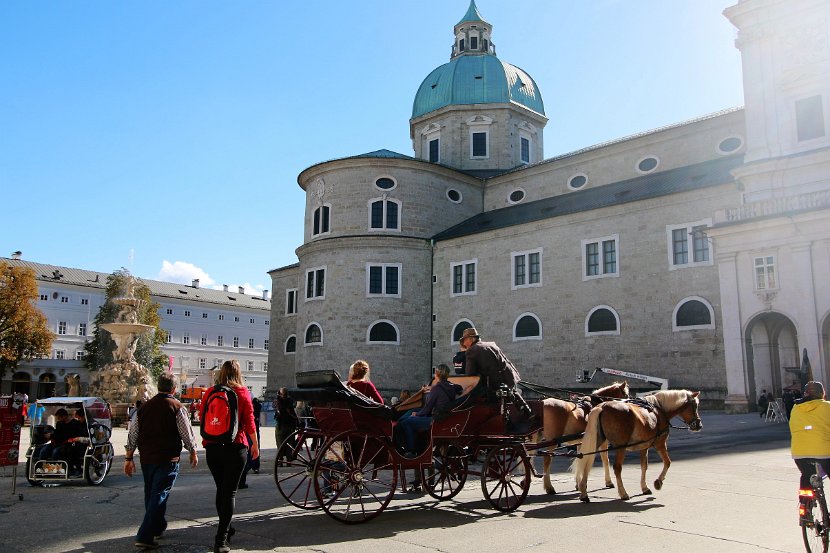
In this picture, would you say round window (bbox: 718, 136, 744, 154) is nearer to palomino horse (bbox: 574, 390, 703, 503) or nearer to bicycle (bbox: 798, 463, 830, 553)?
palomino horse (bbox: 574, 390, 703, 503)

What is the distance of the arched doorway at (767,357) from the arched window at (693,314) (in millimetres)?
1609

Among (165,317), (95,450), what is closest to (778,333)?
(95,450)

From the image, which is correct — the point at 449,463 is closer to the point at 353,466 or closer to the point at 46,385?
the point at 353,466

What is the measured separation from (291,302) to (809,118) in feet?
98.7

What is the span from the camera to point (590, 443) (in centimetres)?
833

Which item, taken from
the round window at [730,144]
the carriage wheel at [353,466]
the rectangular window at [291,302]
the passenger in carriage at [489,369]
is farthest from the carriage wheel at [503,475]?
the rectangular window at [291,302]

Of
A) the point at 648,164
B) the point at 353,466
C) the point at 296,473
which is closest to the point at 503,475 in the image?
the point at 353,466

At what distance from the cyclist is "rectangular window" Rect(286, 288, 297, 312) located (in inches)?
1510

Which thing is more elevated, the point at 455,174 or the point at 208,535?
the point at 455,174

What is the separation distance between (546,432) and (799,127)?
70.0 feet

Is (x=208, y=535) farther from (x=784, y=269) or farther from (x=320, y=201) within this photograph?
(x=320, y=201)

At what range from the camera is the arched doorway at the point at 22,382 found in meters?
54.6

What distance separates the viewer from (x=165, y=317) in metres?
64.8

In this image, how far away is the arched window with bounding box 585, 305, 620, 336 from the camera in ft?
92.2
